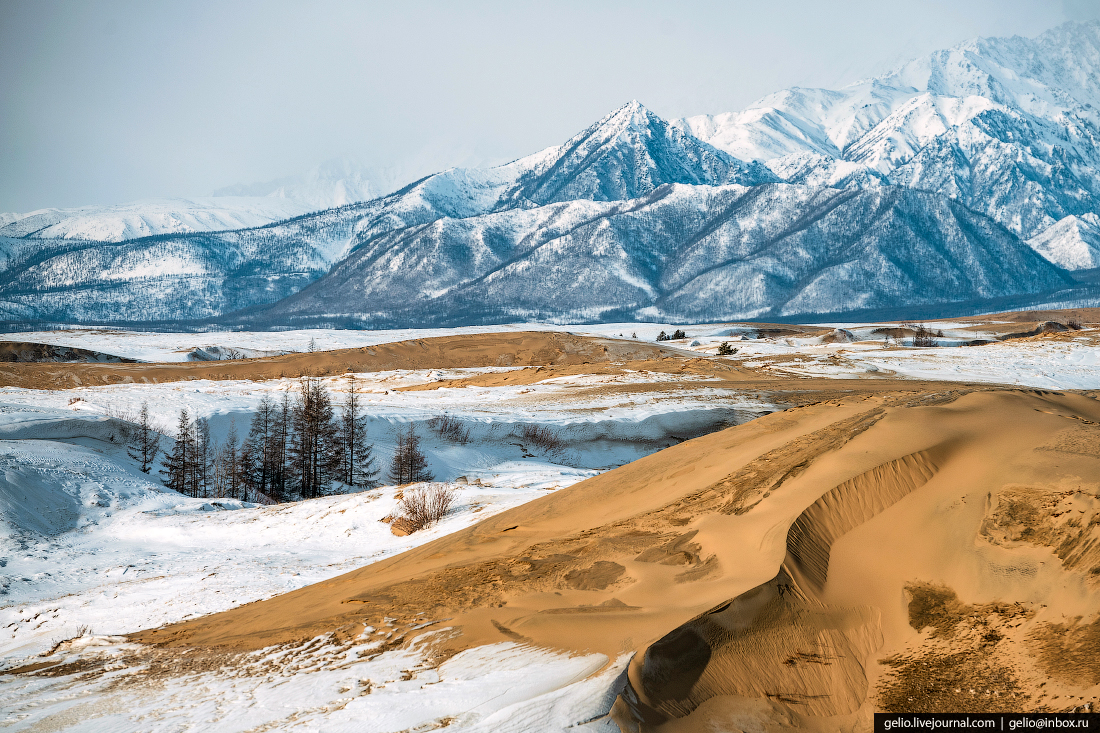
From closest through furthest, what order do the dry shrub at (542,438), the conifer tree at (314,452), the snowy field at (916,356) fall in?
the conifer tree at (314,452) < the dry shrub at (542,438) < the snowy field at (916,356)

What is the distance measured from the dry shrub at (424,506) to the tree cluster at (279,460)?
10.6 metres

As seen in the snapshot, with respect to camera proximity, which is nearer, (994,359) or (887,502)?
(887,502)

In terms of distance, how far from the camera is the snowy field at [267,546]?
5.59 m

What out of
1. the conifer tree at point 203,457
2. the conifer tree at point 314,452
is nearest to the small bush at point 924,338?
the conifer tree at point 314,452

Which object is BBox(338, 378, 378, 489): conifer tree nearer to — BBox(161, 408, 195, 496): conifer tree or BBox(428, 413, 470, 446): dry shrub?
BBox(428, 413, 470, 446): dry shrub

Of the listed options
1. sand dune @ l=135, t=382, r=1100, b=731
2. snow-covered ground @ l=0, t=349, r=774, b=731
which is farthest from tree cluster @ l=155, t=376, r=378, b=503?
sand dune @ l=135, t=382, r=1100, b=731

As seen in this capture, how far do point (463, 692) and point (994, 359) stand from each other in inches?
2072

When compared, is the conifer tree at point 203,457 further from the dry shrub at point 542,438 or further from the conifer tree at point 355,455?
the dry shrub at point 542,438

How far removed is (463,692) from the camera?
5516 millimetres

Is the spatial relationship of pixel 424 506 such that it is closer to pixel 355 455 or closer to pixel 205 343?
pixel 355 455

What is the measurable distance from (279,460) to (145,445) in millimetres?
4435

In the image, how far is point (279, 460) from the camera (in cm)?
2752

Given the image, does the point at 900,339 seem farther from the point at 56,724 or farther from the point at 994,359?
the point at 56,724

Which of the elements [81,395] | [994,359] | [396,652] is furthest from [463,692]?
[994,359]
